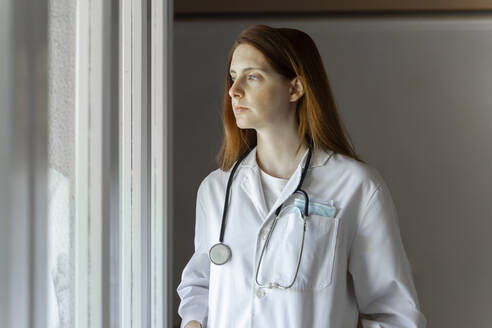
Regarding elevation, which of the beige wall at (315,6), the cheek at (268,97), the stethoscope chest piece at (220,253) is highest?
the beige wall at (315,6)

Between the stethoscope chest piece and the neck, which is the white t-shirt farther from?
the stethoscope chest piece

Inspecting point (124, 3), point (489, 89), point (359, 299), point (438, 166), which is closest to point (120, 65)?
point (124, 3)

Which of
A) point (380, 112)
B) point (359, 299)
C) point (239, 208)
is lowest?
point (359, 299)

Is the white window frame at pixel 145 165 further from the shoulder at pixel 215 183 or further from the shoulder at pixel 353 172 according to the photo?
the shoulder at pixel 353 172

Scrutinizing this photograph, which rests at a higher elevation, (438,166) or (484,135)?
(484,135)

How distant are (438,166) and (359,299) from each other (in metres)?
1.39

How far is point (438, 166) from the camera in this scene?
2.53 meters

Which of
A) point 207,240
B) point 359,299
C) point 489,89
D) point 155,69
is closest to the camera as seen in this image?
point 359,299

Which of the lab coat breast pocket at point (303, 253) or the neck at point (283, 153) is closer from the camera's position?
the lab coat breast pocket at point (303, 253)

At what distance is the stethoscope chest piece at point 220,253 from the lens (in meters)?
1.34

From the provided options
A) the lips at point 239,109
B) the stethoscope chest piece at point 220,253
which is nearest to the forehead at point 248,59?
the lips at point 239,109

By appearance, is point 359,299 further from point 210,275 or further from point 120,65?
point 120,65

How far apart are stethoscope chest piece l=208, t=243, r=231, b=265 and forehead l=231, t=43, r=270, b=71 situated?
1.64 feet

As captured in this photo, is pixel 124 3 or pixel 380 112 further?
pixel 380 112
